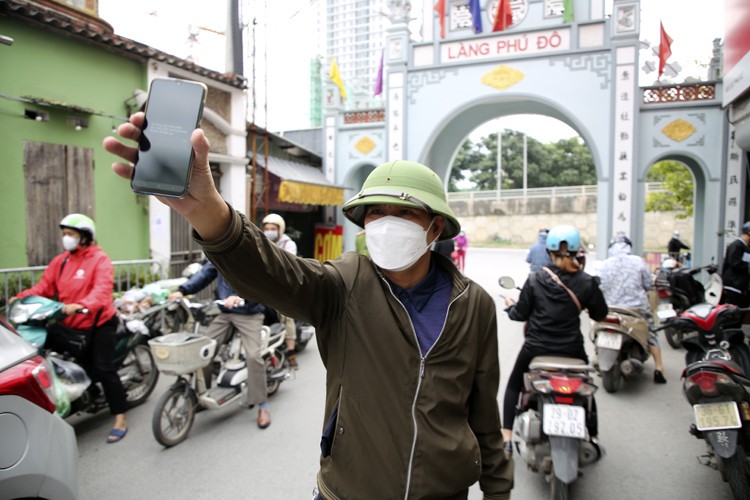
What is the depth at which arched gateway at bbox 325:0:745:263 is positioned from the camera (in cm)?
1165

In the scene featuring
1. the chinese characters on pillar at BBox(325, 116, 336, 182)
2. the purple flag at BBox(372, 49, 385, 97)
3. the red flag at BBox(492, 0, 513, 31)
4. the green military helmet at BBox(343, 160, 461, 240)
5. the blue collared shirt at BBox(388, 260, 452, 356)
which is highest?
the red flag at BBox(492, 0, 513, 31)

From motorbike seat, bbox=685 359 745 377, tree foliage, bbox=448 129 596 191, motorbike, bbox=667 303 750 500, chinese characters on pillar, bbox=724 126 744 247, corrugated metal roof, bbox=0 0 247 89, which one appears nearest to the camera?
motorbike, bbox=667 303 750 500

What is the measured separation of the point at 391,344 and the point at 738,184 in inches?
494

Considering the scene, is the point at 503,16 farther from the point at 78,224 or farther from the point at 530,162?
the point at 530,162

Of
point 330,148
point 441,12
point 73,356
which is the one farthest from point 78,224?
point 441,12

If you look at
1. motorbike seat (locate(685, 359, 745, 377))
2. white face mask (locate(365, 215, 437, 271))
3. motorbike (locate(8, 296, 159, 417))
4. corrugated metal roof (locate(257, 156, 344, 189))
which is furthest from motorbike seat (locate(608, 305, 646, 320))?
corrugated metal roof (locate(257, 156, 344, 189))

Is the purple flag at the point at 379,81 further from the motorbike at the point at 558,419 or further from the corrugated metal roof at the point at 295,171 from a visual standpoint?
the motorbike at the point at 558,419

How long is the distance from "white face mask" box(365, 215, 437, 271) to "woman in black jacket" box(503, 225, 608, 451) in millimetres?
2187

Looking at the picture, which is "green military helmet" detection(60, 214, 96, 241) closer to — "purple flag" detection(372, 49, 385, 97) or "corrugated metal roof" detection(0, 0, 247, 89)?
"corrugated metal roof" detection(0, 0, 247, 89)

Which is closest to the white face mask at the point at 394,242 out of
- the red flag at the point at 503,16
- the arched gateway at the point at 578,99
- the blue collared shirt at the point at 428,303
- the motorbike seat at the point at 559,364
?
the blue collared shirt at the point at 428,303

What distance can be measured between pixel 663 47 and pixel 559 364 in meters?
12.4

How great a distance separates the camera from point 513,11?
12977mm

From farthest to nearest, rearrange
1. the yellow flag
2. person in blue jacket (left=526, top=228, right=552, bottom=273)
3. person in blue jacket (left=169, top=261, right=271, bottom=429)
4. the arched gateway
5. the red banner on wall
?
the yellow flag → the red banner on wall → the arched gateway → person in blue jacket (left=526, top=228, right=552, bottom=273) → person in blue jacket (left=169, top=261, right=271, bottom=429)

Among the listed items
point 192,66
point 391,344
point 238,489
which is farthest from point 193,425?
point 192,66
